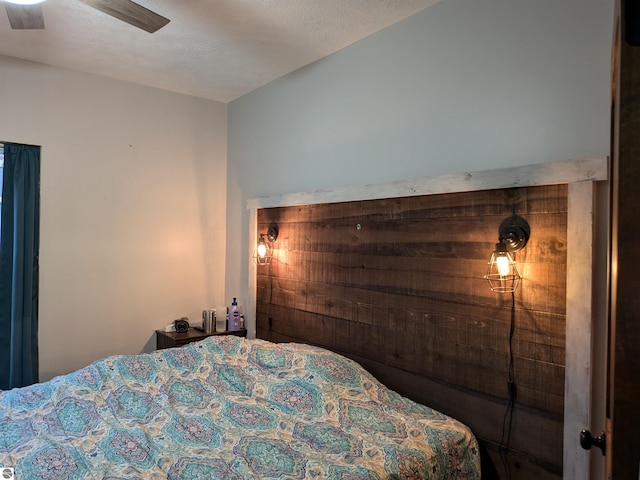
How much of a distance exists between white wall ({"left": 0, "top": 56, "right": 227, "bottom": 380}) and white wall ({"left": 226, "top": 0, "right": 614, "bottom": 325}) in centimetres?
79

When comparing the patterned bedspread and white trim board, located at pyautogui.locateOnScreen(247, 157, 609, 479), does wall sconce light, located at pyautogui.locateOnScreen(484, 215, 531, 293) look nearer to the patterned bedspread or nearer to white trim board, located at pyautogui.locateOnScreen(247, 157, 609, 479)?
white trim board, located at pyautogui.locateOnScreen(247, 157, 609, 479)

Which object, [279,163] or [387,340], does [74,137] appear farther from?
[387,340]

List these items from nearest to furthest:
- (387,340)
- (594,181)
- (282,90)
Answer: (594,181), (387,340), (282,90)

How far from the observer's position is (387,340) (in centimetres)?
234

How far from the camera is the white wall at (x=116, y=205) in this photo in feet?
9.90

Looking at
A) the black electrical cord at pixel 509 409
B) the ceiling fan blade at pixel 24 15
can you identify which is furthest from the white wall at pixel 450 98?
the ceiling fan blade at pixel 24 15

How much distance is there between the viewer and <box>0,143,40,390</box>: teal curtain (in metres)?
2.85

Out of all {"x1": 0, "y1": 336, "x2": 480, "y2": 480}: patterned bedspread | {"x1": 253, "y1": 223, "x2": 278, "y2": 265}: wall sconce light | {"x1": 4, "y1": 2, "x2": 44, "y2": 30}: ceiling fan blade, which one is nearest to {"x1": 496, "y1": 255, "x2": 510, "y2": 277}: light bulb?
{"x1": 0, "y1": 336, "x2": 480, "y2": 480}: patterned bedspread

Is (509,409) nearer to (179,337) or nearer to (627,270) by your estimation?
(627,270)

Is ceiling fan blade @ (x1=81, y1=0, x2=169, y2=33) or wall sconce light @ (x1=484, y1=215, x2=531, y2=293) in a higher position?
ceiling fan blade @ (x1=81, y1=0, x2=169, y2=33)

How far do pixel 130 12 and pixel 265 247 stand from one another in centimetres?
180

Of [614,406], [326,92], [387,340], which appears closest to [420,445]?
[387,340]

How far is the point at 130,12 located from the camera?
182 cm

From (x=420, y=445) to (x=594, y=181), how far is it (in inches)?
48.2
